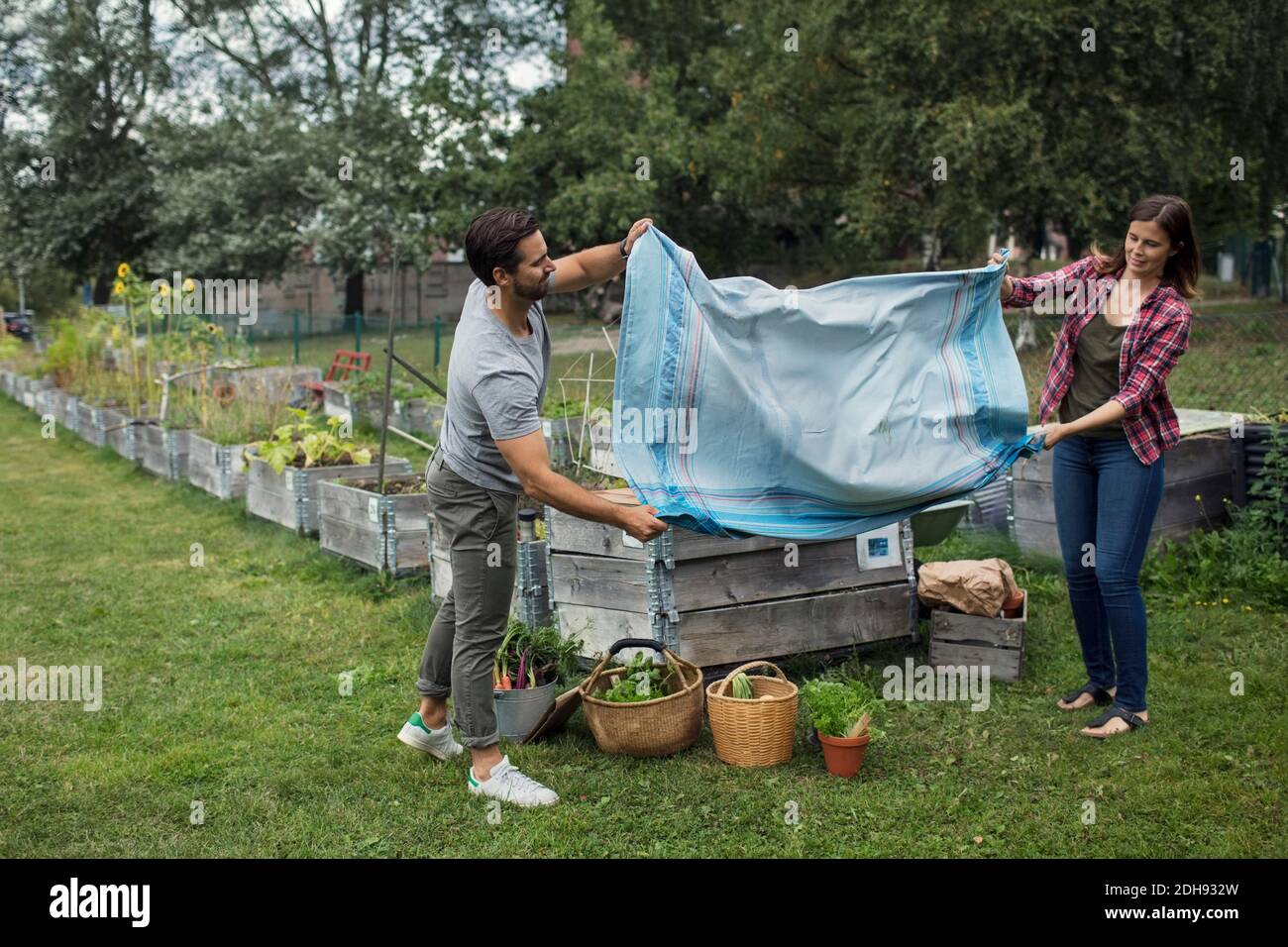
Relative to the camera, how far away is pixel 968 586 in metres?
4.98

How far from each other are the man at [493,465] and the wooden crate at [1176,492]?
3253mm

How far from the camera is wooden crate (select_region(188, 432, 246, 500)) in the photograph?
9.20m

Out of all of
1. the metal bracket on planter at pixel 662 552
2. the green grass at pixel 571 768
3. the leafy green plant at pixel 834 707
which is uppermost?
the metal bracket on planter at pixel 662 552

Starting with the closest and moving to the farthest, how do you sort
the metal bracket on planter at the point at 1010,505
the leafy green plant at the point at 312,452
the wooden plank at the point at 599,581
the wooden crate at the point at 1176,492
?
the wooden plank at the point at 599,581, the wooden crate at the point at 1176,492, the metal bracket on planter at the point at 1010,505, the leafy green plant at the point at 312,452

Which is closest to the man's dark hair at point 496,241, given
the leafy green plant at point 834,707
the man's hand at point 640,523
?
the man's hand at point 640,523

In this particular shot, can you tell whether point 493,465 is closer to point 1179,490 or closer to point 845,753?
point 845,753

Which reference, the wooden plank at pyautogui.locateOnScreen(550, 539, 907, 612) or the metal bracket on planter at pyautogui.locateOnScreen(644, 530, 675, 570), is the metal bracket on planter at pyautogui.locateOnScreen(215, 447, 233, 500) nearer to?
the wooden plank at pyautogui.locateOnScreen(550, 539, 907, 612)

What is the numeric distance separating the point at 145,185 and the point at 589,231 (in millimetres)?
12710

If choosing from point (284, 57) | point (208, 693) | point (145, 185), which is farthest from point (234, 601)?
point (284, 57)

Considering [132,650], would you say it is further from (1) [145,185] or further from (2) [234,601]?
(1) [145,185]

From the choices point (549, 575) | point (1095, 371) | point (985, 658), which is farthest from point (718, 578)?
point (1095, 371)

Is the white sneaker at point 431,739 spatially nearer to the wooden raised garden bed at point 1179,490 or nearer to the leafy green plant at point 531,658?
the leafy green plant at point 531,658

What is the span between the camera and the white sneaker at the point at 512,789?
3.81 m
